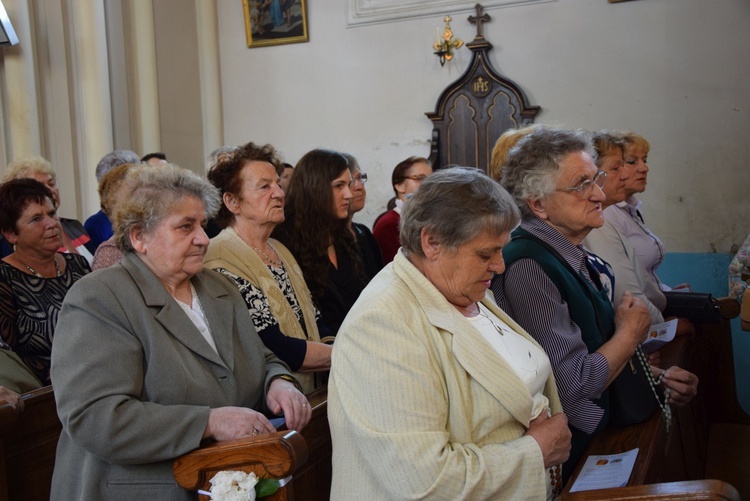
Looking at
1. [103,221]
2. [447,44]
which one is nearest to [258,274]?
[103,221]

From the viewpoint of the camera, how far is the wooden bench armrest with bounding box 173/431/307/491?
1768 mm

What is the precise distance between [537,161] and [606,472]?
1.02 meters

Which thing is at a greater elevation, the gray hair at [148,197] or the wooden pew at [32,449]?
the gray hair at [148,197]

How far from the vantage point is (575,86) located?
639 cm

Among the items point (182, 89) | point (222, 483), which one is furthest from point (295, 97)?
point (222, 483)

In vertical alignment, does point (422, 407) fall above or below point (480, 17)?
below

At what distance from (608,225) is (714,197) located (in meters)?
3.14

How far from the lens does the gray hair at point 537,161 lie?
95.2 inches

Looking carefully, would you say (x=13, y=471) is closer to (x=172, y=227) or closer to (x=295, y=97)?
(x=172, y=227)

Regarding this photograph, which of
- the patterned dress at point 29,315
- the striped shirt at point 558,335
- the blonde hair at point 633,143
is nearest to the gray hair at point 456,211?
the striped shirt at point 558,335

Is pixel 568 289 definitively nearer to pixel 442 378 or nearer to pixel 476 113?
pixel 442 378

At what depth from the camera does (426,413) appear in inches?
62.6

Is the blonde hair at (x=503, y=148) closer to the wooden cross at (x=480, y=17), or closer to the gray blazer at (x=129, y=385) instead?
the gray blazer at (x=129, y=385)

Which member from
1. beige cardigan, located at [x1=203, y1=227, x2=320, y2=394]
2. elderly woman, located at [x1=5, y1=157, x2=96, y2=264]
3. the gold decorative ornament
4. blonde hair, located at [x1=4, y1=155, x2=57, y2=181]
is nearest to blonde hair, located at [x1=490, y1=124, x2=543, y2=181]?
beige cardigan, located at [x1=203, y1=227, x2=320, y2=394]
